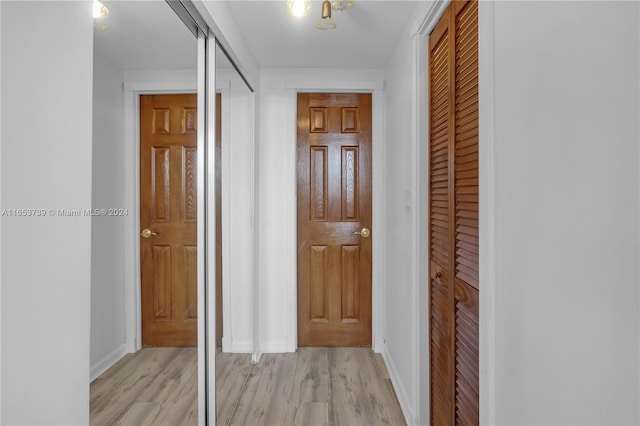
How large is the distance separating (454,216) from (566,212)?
83cm

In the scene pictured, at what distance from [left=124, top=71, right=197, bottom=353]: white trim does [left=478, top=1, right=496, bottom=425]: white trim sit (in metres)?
1.10

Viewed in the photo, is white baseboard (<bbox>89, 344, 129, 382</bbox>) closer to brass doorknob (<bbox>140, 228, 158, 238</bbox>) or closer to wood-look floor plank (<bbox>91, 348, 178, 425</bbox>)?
wood-look floor plank (<bbox>91, 348, 178, 425</bbox>)

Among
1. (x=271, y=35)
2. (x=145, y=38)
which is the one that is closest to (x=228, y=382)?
(x=145, y=38)

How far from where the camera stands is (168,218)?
1478mm

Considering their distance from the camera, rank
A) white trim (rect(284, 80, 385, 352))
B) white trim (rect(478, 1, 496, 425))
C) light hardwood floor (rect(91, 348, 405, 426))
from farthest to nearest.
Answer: white trim (rect(284, 80, 385, 352)) → light hardwood floor (rect(91, 348, 405, 426)) → white trim (rect(478, 1, 496, 425))

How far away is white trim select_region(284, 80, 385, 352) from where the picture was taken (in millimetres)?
3158

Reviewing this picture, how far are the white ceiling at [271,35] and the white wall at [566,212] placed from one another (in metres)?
1.08

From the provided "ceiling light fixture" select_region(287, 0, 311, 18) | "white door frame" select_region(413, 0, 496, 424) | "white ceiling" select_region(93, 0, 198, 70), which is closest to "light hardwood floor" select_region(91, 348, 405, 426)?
"white ceiling" select_region(93, 0, 198, 70)

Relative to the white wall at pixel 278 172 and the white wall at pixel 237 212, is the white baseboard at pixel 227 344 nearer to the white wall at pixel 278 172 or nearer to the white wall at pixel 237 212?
the white wall at pixel 237 212

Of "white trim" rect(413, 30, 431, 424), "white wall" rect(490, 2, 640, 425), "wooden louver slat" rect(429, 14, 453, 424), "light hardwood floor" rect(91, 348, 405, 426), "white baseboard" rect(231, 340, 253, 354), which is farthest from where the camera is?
"white baseboard" rect(231, 340, 253, 354)

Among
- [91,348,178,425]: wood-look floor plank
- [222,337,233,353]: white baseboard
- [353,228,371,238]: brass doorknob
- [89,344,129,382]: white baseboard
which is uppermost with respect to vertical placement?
[353,228,371,238]: brass doorknob

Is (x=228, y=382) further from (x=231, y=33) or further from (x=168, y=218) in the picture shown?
(x=231, y=33)

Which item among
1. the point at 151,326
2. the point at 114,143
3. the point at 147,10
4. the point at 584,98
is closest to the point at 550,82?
the point at 584,98

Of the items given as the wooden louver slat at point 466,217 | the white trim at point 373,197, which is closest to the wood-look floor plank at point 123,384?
the wooden louver slat at point 466,217
